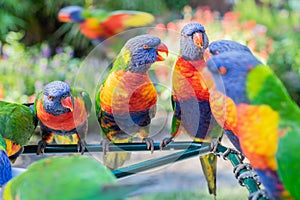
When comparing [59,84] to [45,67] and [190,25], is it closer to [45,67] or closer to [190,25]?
[190,25]

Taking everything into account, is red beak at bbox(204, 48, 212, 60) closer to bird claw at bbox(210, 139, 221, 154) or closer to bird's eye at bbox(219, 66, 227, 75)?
bird's eye at bbox(219, 66, 227, 75)

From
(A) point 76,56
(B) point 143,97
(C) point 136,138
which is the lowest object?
(A) point 76,56

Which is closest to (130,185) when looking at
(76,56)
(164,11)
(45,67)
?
(45,67)

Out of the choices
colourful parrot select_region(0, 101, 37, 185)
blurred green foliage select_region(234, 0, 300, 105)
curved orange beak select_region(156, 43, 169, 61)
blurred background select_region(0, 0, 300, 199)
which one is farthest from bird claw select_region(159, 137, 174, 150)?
blurred green foliage select_region(234, 0, 300, 105)

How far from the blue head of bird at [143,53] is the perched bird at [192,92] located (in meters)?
0.05

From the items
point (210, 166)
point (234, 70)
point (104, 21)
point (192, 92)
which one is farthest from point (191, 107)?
point (104, 21)

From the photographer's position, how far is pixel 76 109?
4.01ft

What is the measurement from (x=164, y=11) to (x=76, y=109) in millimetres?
2640

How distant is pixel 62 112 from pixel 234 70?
0.61m

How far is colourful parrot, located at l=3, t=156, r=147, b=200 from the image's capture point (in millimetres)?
541

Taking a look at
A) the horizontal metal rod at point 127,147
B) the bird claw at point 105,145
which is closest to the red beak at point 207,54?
Result: the horizontal metal rod at point 127,147

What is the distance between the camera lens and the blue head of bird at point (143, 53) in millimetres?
1008

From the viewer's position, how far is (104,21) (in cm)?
325

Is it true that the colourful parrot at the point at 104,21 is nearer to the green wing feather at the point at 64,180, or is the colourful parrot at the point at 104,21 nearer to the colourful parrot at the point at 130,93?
the colourful parrot at the point at 130,93
